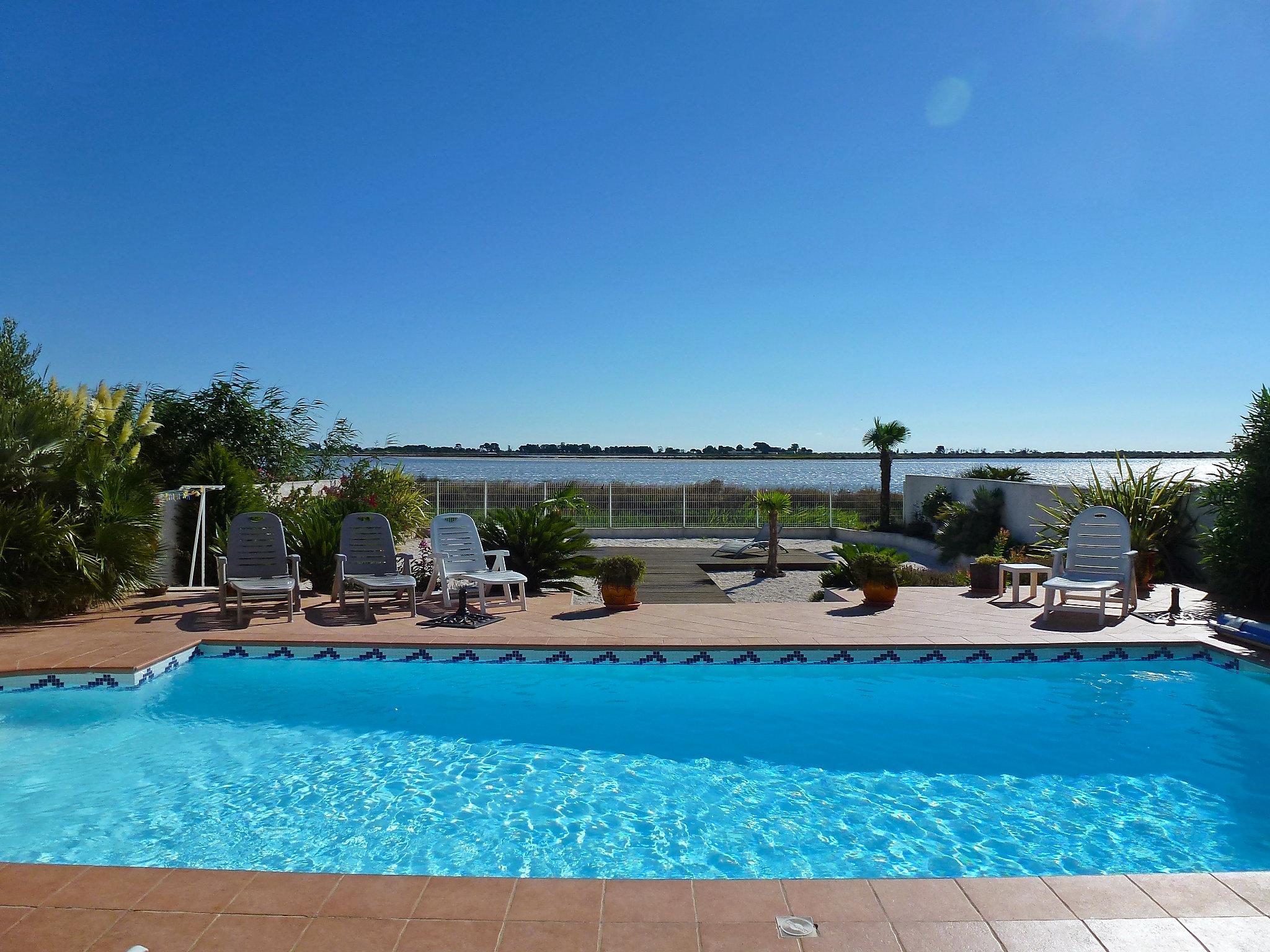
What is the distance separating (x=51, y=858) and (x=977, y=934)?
3.82m

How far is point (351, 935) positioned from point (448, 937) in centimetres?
29

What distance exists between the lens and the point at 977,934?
2.30m

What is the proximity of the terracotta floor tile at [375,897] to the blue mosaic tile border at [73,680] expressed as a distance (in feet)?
12.8

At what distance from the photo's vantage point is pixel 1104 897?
2.51 metres

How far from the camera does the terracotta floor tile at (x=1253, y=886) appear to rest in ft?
8.24

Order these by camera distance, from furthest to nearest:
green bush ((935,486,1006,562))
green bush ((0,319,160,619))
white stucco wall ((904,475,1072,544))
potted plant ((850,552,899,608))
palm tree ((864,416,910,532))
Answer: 1. palm tree ((864,416,910,532))
2. green bush ((935,486,1006,562))
3. white stucco wall ((904,475,1072,544))
4. potted plant ((850,552,899,608))
5. green bush ((0,319,160,619))

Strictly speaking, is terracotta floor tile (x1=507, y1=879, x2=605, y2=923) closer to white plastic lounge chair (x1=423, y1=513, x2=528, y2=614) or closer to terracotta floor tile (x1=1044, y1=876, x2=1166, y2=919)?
terracotta floor tile (x1=1044, y1=876, x2=1166, y2=919)

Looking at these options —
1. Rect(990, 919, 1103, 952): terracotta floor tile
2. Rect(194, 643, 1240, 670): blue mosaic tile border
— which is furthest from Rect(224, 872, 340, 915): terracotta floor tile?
Rect(194, 643, 1240, 670): blue mosaic tile border

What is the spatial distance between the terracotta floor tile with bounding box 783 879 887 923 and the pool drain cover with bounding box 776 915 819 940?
1.3 inches

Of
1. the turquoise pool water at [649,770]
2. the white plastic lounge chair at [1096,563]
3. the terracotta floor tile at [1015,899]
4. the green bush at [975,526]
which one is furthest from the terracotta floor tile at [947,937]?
the green bush at [975,526]

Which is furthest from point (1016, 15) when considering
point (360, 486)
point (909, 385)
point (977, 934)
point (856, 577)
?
point (909, 385)

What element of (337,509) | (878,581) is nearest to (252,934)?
(878,581)

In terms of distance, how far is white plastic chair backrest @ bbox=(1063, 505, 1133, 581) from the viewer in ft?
26.2

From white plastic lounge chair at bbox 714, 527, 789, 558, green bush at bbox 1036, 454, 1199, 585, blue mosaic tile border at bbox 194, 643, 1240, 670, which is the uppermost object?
green bush at bbox 1036, 454, 1199, 585
